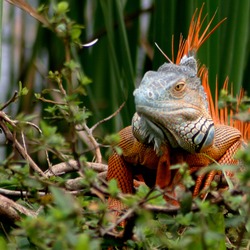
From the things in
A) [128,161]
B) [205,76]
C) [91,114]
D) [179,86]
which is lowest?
[128,161]

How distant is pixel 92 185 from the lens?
85.0 inches

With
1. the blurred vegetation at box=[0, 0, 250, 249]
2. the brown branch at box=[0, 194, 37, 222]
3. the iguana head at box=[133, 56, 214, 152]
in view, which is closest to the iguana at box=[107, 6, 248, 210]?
the iguana head at box=[133, 56, 214, 152]

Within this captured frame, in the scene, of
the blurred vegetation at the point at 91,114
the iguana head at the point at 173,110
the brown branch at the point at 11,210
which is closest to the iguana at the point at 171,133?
the iguana head at the point at 173,110

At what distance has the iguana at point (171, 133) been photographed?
3.01 m

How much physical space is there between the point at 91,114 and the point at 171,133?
0.63 meters

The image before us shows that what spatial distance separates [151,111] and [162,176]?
36 centimetres

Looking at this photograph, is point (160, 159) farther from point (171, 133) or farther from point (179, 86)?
point (179, 86)

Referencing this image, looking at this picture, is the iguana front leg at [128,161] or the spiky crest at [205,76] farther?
the spiky crest at [205,76]

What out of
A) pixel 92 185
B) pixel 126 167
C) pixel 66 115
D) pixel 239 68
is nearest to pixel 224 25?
pixel 239 68

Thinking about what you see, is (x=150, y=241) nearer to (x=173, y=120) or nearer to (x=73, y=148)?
(x=73, y=148)

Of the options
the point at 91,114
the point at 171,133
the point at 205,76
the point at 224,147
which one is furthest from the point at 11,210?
the point at 205,76

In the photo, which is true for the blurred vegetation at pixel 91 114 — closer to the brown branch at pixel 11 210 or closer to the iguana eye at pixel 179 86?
the brown branch at pixel 11 210

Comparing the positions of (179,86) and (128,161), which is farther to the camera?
(128,161)

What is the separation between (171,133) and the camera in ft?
10.2
